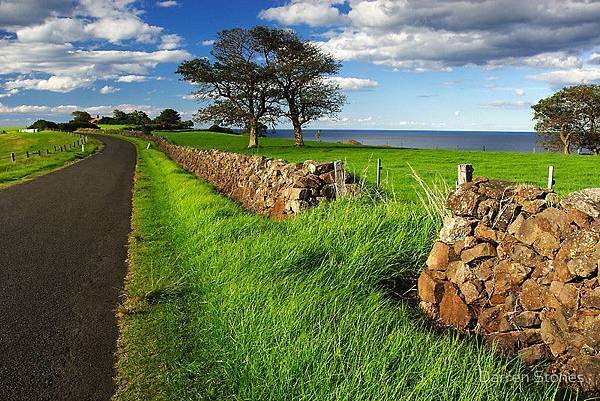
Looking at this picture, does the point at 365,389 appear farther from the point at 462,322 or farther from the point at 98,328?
the point at 98,328

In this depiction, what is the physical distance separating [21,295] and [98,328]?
→ 217cm

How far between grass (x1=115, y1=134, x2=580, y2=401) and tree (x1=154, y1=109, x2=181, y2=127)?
115605 millimetres

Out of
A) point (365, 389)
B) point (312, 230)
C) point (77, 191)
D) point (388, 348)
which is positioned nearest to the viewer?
point (365, 389)

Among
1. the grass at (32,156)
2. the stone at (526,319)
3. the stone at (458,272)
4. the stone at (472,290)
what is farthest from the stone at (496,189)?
the grass at (32,156)

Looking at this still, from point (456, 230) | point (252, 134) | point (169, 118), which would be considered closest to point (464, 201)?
point (456, 230)

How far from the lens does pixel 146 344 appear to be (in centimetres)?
575

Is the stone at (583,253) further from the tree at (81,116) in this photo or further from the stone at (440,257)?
the tree at (81,116)

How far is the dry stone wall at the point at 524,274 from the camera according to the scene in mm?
4645

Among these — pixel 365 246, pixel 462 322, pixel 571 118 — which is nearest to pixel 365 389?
pixel 462 322

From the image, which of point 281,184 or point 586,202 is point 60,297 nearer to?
point 281,184

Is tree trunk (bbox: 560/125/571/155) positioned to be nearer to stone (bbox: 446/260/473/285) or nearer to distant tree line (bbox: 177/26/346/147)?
distant tree line (bbox: 177/26/346/147)

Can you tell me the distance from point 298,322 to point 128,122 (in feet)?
467

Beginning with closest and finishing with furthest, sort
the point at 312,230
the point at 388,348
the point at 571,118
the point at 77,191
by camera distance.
A: the point at 388,348, the point at 312,230, the point at 77,191, the point at 571,118

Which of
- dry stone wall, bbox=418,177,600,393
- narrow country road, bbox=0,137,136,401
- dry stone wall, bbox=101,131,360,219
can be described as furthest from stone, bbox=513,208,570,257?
dry stone wall, bbox=101,131,360,219
